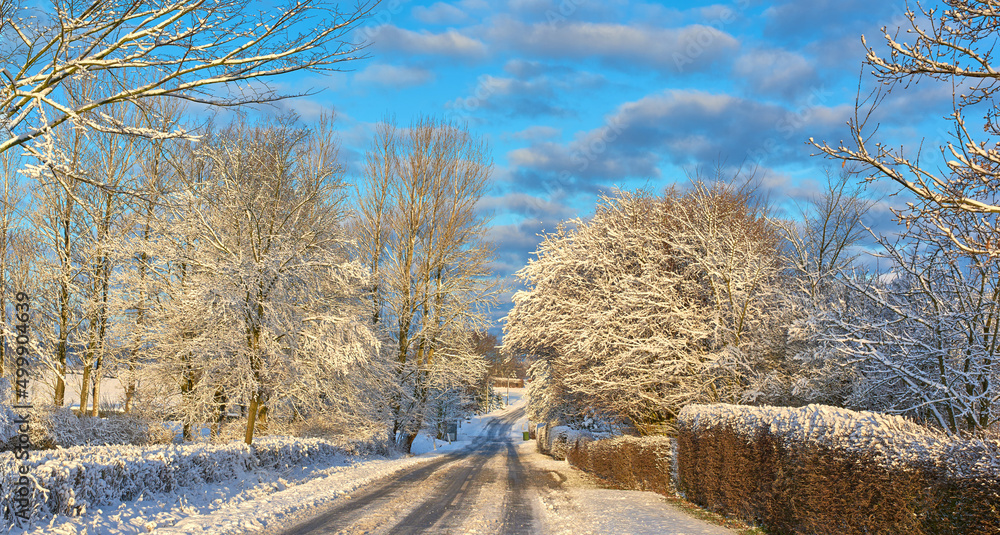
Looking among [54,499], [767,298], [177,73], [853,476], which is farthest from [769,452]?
[54,499]

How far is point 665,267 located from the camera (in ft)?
59.0

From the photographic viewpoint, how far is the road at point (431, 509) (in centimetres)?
800

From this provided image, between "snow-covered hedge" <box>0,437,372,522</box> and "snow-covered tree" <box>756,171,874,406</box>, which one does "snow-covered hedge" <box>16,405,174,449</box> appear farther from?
"snow-covered tree" <box>756,171,874,406</box>

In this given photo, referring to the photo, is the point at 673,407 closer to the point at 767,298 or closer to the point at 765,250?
the point at 767,298

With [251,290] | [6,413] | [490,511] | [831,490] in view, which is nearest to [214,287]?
[251,290]

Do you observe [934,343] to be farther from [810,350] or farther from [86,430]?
[86,430]

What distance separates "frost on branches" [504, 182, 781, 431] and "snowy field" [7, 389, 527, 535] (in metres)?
7.79

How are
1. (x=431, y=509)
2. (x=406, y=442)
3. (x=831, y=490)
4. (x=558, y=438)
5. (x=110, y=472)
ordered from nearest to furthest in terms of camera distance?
(x=831, y=490) < (x=110, y=472) < (x=431, y=509) < (x=558, y=438) < (x=406, y=442)

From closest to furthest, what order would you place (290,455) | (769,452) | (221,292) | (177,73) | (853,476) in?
→ 1. (177,73)
2. (853,476)
3. (769,452)
4. (221,292)
5. (290,455)

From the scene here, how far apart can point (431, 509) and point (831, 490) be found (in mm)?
6383

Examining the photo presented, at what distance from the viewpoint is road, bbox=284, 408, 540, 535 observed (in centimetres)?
800

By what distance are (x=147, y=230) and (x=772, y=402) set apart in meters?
20.4

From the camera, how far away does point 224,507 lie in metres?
9.12

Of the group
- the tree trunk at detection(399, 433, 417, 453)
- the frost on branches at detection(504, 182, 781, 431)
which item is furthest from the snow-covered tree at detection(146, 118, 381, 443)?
the tree trunk at detection(399, 433, 417, 453)
